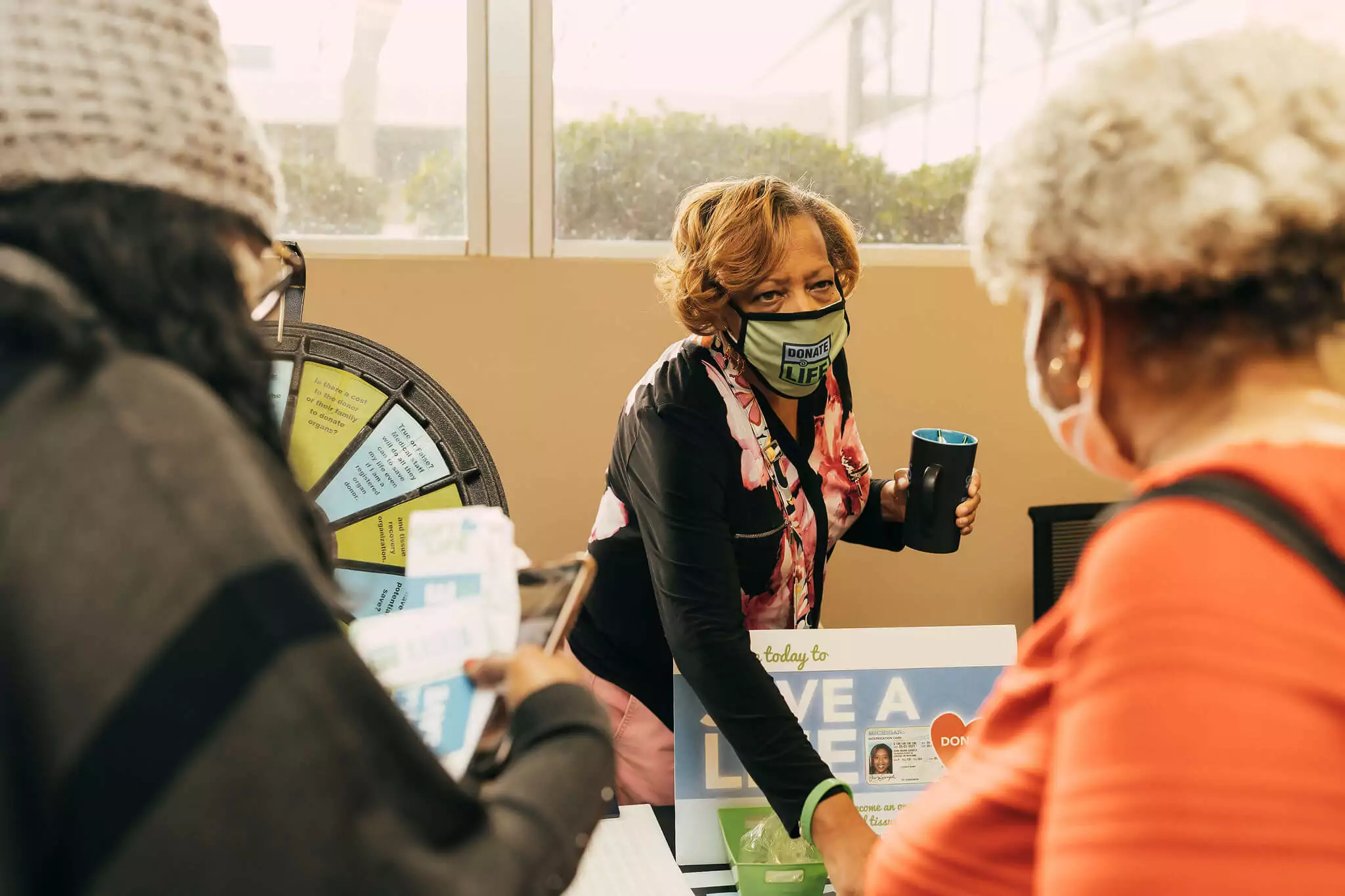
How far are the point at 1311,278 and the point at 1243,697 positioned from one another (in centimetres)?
24

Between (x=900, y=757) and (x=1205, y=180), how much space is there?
0.98 meters

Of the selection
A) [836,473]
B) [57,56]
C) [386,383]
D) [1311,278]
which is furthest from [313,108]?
[1311,278]

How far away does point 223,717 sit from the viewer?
0.46m

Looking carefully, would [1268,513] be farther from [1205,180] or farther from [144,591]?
[144,591]

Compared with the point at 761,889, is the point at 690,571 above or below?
above

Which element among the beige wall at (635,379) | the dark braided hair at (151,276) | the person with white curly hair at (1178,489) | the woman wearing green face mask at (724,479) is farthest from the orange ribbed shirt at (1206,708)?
the beige wall at (635,379)

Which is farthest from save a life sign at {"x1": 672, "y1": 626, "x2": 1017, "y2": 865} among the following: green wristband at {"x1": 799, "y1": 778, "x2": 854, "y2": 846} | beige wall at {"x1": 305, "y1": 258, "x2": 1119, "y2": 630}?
beige wall at {"x1": 305, "y1": 258, "x2": 1119, "y2": 630}

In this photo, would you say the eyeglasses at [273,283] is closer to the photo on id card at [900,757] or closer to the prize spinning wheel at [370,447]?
the prize spinning wheel at [370,447]

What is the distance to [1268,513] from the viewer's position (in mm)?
448

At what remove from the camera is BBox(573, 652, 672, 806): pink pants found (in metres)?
1.52

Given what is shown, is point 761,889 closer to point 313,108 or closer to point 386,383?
point 386,383

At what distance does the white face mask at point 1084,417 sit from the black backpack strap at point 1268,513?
0.43 ft

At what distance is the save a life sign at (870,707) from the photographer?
4.27ft

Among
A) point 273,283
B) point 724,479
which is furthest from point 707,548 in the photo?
point 273,283
